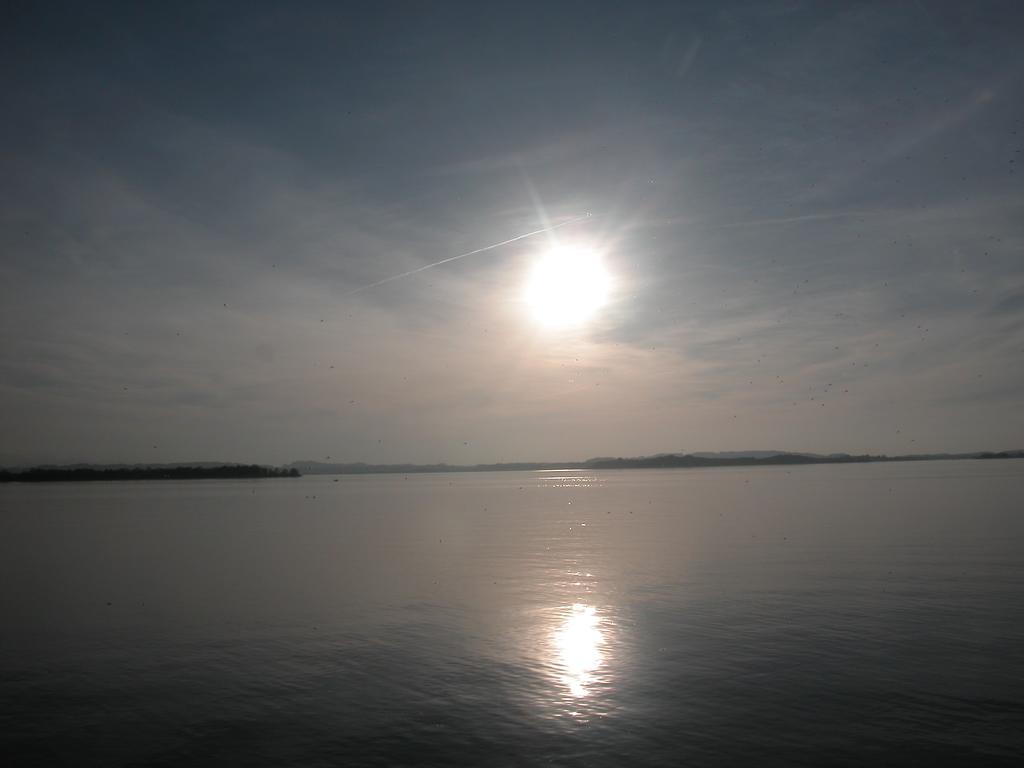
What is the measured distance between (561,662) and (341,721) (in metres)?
5.56

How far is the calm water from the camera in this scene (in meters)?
12.3

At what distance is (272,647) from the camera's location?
1877 centimetres

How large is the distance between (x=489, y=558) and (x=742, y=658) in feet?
63.6

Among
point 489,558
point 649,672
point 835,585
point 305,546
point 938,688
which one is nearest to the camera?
point 938,688

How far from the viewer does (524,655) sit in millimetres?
17578

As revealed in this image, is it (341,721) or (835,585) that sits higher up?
(835,585)

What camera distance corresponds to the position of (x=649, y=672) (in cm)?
1602

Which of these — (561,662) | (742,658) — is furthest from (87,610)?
(742,658)

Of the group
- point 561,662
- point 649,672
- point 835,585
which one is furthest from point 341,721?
point 835,585

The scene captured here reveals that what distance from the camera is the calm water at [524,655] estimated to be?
12.3 metres

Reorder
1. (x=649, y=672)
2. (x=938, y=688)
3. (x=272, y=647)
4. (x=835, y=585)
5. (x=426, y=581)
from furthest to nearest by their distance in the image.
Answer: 1. (x=426, y=581)
2. (x=835, y=585)
3. (x=272, y=647)
4. (x=649, y=672)
5. (x=938, y=688)

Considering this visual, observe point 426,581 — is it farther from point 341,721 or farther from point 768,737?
point 768,737

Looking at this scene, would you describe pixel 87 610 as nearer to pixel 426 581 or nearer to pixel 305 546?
pixel 426 581

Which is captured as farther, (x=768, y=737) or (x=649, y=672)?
(x=649, y=672)
